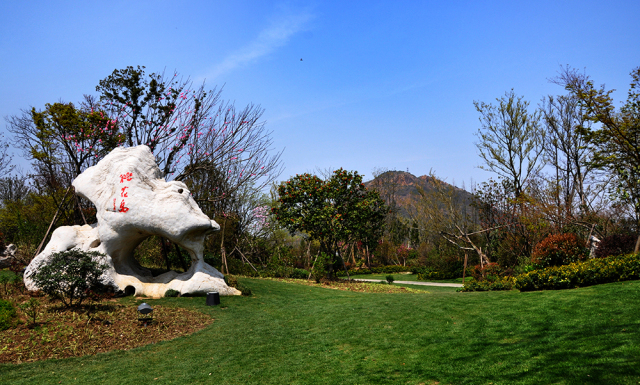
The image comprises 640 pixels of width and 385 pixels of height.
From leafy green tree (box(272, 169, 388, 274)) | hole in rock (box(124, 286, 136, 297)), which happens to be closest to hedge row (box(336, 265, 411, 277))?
leafy green tree (box(272, 169, 388, 274))

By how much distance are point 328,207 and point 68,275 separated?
40.2ft

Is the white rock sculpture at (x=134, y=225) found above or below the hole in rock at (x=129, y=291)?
above

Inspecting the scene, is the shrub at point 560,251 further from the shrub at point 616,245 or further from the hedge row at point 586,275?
the hedge row at point 586,275

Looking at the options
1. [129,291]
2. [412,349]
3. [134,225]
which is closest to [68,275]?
[134,225]

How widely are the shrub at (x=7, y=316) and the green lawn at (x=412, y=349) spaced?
6.53 ft

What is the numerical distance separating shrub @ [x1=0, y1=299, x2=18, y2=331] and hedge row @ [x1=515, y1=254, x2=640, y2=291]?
13.0 m

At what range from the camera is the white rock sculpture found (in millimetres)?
11914

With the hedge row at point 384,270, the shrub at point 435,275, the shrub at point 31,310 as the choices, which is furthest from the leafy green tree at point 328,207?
the shrub at point 31,310

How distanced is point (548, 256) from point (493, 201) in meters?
10.1

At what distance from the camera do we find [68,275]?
361 inches

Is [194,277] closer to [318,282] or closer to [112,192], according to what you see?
[112,192]

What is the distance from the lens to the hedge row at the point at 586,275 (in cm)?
1002

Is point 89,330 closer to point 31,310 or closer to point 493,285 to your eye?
point 31,310

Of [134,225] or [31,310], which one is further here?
[134,225]
